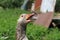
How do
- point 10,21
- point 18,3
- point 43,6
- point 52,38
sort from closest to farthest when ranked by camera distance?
1. point 52,38
2. point 10,21
3. point 43,6
4. point 18,3

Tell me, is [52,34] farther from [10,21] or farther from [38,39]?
[10,21]

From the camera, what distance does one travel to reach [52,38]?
6723mm

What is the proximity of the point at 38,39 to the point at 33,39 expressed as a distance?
0.72 feet

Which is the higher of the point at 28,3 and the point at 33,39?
the point at 33,39

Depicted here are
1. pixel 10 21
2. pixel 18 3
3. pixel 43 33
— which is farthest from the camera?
pixel 18 3

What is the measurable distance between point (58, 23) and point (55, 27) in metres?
0.17

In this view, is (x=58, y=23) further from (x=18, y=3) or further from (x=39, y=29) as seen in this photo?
(x=18, y=3)

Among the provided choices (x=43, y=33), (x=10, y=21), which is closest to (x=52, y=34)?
(x=43, y=33)

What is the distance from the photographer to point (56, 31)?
743 cm

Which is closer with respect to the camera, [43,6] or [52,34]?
[52,34]

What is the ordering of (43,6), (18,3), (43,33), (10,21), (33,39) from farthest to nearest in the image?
(18,3), (43,6), (10,21), (43,33), (33,39)

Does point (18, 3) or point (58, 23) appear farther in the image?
point (18, 3)

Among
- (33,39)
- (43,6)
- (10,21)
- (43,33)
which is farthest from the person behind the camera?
(43,6)

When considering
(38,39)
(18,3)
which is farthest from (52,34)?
(18,3)
